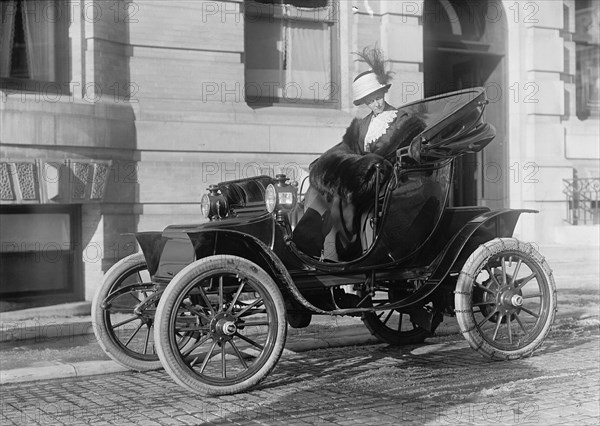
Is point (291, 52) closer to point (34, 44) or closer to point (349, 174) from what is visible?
point (34, 44)

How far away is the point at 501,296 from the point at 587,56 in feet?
36.5

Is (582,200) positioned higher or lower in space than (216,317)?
higher

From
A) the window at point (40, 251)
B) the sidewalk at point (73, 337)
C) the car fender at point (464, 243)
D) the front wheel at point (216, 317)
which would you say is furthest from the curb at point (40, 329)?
the car fender at point (464, 243)

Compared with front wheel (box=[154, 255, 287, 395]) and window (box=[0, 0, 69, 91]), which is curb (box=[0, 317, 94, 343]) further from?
front wheel (box=[154, 255, 287, 395])

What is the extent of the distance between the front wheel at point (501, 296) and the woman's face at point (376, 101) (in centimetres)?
146

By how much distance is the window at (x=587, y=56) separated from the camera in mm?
17000

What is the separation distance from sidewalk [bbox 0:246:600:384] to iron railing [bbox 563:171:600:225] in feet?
10.2

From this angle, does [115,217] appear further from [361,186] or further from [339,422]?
[339,422]

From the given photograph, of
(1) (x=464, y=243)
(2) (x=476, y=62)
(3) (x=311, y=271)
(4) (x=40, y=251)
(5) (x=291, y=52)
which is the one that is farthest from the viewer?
(2) (x=476, y=62)

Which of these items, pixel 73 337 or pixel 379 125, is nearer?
pixel 379 125

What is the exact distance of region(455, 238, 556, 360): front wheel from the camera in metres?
7.32

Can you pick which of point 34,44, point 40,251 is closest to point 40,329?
point 40,251

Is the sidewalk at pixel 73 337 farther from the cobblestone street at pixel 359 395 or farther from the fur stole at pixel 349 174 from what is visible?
the fur stole at pixel 349 174

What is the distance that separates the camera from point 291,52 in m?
13.5
